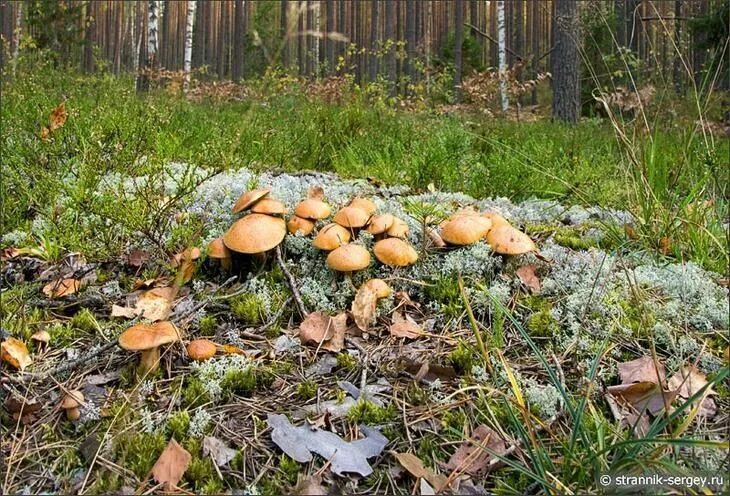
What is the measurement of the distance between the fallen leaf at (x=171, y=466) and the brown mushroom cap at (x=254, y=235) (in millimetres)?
852

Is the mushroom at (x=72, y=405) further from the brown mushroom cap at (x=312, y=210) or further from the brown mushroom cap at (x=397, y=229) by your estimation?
the brown mushroom cap at (x=397, y=229)

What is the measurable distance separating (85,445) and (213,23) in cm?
4559

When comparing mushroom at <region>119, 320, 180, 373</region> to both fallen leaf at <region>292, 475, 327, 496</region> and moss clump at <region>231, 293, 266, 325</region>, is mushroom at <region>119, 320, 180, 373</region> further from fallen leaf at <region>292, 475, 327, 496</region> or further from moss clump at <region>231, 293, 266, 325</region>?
fallen leaf at <region>292, 475, 327, 496</region>

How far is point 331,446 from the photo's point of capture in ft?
4.77

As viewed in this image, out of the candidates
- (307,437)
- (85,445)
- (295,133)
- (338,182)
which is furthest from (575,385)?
(295,133)

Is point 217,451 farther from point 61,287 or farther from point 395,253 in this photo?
point 61,287

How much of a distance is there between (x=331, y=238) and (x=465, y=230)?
1.78 ft

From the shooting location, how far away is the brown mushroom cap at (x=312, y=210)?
2.34 metres

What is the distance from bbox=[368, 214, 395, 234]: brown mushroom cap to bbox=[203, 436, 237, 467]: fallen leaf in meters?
1.06

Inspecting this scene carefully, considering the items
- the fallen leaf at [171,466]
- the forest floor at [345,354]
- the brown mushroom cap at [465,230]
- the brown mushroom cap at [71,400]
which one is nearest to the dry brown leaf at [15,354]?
the forest floor at [345,354]

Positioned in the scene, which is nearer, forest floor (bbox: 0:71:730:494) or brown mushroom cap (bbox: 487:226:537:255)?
forest floor (bbox: 0:71:730:494)

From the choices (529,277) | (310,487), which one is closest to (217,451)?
(310,487)

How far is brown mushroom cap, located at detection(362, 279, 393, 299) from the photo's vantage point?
80.7 inches

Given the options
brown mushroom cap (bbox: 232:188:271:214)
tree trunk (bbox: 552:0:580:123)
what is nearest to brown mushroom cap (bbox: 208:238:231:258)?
brown mushroom cap (bbox: 232:188:271:214)
